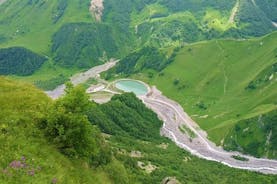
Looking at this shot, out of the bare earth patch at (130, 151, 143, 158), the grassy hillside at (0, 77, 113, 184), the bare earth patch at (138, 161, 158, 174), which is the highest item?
the grassy hillside at (0, 77, 113, 184)

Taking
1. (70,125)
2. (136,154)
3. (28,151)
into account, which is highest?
(70,125)

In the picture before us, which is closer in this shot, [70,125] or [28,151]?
[28,151]

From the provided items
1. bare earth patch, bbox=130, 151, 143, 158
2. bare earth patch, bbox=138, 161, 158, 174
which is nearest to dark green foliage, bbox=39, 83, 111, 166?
bare earth patch, bbox=138, 161, 158, 174

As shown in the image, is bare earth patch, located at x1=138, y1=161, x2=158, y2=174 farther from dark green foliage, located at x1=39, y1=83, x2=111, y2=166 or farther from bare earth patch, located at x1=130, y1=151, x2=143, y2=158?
dark green foliage, located at x1=39, y1=83, x2=111, y2=166

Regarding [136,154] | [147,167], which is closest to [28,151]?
[147,167]

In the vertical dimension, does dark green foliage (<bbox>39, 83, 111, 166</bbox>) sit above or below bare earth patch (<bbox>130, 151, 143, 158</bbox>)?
above

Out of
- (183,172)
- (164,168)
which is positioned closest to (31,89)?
(164,168)

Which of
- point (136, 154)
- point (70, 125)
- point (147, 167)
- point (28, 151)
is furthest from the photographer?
point (136, 154)

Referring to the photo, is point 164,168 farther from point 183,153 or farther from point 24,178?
point 24,178

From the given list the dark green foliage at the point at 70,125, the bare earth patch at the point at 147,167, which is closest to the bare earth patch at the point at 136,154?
the bare earth patch at the point at 147,167

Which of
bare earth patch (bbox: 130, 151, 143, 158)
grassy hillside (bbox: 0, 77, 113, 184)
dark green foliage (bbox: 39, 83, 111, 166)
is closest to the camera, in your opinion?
grassy hillside (bbox: 0, 77, 113, 184)

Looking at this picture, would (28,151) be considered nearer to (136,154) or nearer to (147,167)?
(147,167)

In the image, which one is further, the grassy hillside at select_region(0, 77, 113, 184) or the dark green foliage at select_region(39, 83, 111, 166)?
the dark green foliage at select_region(39, 83, 111, 166)
